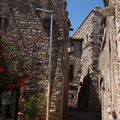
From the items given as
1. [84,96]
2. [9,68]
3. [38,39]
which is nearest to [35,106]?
[38,39]

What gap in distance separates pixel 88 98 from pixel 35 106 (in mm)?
11369

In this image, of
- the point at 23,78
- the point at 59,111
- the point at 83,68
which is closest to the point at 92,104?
the point at 83,68

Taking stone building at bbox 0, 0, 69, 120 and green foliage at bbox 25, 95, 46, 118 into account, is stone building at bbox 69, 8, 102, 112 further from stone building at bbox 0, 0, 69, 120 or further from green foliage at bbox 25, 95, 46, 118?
green foliage at bbox 25, 95, 46, 118

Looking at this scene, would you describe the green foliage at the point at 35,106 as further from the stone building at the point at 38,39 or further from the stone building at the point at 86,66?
the stone building at the point at 86,66

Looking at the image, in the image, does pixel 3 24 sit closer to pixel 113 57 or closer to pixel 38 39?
pixel 38 39

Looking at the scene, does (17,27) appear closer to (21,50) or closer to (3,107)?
(21,50)

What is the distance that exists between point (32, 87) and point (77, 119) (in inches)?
240

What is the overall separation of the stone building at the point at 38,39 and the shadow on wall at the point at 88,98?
973 centimetres

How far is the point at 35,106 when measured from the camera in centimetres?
1347

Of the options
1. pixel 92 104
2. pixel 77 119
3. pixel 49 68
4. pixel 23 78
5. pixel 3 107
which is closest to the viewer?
pixel 23 78

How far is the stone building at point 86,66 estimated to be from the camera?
24.5m

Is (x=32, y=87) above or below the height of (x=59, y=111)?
above

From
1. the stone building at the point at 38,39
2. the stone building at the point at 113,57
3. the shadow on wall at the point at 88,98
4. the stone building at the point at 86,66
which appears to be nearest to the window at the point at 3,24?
the stone building at the point at 38,39

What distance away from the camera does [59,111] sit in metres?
14.1
